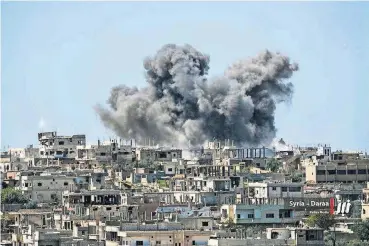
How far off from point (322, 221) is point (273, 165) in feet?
101

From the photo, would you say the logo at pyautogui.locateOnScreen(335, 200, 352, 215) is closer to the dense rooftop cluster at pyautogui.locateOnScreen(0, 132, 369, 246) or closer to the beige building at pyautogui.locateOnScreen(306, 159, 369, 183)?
the dense rooftop cluster at pyautogui.locateOnScreen(0, 132, 369, 246)

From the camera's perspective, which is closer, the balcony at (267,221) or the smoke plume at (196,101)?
the balcony at (267,221)

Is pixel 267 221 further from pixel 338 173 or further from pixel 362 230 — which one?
pixel 338 173

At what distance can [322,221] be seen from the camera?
2350 inches

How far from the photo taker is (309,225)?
5881cm

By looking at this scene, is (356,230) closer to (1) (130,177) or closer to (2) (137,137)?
(1) (130,177)

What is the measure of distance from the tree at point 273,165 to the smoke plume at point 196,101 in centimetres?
1357

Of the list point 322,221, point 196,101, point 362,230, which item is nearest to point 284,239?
point 362,230

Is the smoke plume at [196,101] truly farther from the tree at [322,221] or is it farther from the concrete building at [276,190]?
the tree at [322,221]

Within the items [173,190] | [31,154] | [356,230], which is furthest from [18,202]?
[31,154]

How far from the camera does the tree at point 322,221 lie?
59122 mm

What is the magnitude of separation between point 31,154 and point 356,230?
41733 mm

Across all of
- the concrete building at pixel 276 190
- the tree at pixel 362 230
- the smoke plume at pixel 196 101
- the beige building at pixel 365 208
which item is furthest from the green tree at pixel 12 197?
the smoke plume at pixel 196 101

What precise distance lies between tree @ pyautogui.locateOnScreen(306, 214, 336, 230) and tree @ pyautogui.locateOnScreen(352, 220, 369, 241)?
93 centimetres
